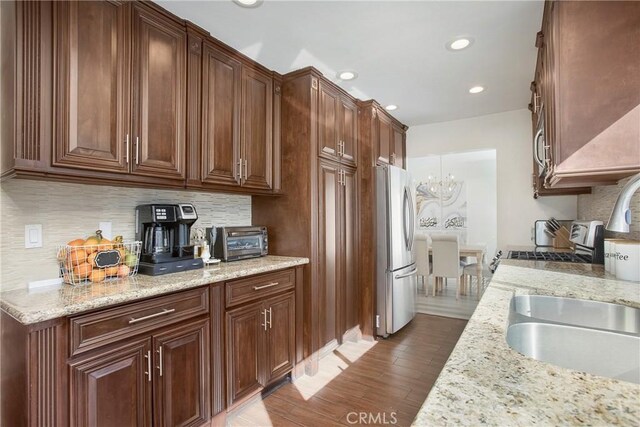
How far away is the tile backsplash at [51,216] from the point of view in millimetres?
1525

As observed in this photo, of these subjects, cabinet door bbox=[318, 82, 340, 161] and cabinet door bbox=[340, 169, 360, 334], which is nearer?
cabinet door bbox=[318, 82, 340, 161]

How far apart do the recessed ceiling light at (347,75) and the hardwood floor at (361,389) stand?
2.52 meters

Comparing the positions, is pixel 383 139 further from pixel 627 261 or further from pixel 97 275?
pixel 97 275

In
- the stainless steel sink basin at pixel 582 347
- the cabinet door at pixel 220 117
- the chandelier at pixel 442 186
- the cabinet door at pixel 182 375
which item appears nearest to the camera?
A: the stainless steel sink basin at pixel 582 347

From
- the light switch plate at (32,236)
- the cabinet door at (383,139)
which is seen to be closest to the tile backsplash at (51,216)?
the light switch plate at (32,236)

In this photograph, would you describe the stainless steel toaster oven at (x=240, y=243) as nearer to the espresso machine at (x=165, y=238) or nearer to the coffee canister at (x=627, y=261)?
the espresso machine at (x=165, y=238)

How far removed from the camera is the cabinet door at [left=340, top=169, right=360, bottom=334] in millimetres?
3023

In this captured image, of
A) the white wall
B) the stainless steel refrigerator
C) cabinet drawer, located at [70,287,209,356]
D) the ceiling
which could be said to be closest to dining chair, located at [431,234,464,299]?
the white wall

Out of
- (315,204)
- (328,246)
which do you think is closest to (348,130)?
(315,204)

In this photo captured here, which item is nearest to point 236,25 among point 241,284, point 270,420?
point 241,284

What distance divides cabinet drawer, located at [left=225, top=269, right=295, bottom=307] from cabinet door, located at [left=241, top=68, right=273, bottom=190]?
700 millimetres

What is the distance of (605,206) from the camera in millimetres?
2301

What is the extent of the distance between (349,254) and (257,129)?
148 cm

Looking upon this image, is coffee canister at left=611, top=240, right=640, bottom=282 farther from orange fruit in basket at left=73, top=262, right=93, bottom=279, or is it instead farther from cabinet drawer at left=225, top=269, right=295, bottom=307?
orange fruit in basket at left=73, top=262, right=93, bottom=279
